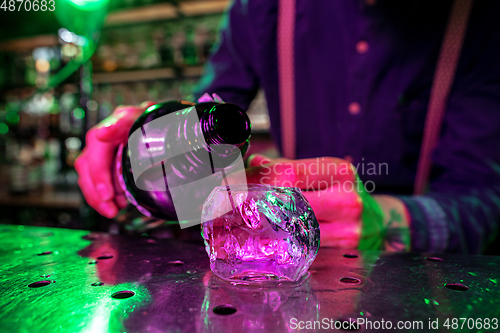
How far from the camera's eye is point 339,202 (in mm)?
439

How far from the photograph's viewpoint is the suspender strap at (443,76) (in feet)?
2.51

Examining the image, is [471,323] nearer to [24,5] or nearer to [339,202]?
[339,202]

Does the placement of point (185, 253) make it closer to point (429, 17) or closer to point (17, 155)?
point (429, 17)

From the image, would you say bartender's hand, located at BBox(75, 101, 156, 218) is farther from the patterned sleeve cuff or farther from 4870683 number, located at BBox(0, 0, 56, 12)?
4870683 number, located at BBox(0, 0, 56, 12)

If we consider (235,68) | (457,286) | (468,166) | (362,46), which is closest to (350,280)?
(457,286)

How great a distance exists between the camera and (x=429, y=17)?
82cm

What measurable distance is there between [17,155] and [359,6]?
2.90 m

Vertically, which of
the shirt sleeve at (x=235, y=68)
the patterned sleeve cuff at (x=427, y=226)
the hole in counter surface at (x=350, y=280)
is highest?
the shirt sleeve at (x=235, y=68)

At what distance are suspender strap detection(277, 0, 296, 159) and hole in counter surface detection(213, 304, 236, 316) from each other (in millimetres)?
744

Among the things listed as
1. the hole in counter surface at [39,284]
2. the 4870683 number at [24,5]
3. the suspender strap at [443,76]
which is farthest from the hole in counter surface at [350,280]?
the 4870683 number at [24,5]

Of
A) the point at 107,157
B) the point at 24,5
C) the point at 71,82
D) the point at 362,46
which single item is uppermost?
the point at 24,5

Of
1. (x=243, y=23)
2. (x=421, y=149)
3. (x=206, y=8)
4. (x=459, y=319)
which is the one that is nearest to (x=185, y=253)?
(x=459, y=319)

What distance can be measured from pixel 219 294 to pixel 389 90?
0.76 meters

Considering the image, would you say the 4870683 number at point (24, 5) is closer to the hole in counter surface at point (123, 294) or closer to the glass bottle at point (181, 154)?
the glass bottle at point (181, 154)
